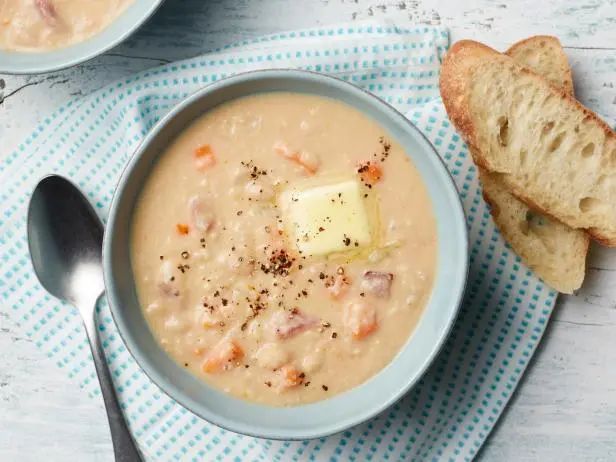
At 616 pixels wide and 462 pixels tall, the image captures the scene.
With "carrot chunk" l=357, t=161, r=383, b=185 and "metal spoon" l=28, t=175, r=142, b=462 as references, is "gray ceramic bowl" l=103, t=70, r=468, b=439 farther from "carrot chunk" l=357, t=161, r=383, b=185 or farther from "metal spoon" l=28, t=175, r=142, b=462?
"metal spoon" l=28, t=175, r=142, b=462

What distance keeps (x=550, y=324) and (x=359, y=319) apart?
0.80 metres

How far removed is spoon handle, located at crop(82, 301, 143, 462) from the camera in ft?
9.02

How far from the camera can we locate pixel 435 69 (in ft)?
9.16

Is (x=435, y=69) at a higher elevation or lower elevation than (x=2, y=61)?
lower

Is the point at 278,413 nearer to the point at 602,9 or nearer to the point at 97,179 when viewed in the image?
the point at 97,179

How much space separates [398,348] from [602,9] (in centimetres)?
140

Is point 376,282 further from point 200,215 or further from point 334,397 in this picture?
point 200,215

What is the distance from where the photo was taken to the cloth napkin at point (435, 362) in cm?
272

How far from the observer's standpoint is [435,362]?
274cm

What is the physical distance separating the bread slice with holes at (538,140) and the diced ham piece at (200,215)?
88 cm

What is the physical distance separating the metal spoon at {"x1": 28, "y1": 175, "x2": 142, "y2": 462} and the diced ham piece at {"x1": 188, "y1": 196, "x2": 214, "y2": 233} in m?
0.54

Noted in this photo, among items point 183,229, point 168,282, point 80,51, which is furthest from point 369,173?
point 80,51

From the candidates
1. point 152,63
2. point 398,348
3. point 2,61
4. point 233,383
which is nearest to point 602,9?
point 398,348

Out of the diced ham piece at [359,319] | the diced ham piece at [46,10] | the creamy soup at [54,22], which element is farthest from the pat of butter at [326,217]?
the diced ham piece at [46,10]
